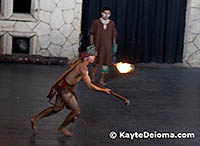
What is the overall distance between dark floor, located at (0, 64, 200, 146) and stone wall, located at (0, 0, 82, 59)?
862 millimetres

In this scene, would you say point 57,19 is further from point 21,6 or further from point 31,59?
point 31,59

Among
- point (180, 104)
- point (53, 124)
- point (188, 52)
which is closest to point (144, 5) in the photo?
point (188, 52)

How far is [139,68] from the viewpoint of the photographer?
1432 centimetres

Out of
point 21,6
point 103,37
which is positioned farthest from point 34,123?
point 21,6

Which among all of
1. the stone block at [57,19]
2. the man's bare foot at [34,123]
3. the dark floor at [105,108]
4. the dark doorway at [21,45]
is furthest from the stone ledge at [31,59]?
the man's bare foot at [34,123]

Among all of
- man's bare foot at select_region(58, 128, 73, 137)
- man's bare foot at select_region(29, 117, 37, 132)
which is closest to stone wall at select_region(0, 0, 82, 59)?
man's bare foot at select_region(29, 117, 37, 132)

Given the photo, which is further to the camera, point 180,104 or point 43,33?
point 43,33

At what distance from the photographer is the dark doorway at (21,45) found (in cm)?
1430

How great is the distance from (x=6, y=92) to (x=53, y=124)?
2.41m

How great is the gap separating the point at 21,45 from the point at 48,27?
845 millimetres

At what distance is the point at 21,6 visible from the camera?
46.8 ft

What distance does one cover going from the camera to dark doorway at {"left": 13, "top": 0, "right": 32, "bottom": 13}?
1422 centimetres

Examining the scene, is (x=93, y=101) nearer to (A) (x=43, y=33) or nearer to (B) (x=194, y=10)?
(A) (x=43, y=33)

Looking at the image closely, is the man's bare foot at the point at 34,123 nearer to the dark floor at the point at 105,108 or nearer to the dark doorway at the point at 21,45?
the dark floor at the point at 105,108
